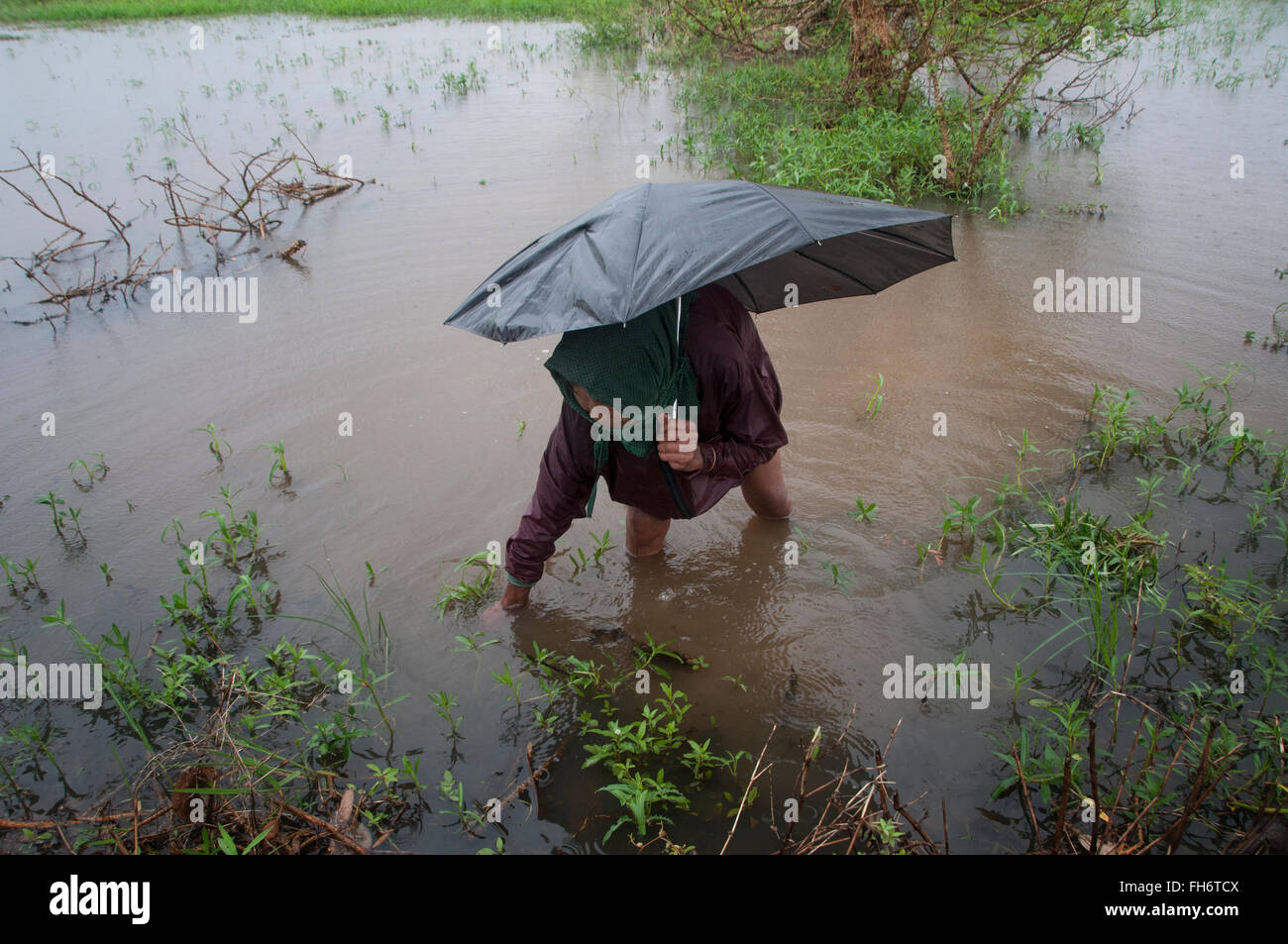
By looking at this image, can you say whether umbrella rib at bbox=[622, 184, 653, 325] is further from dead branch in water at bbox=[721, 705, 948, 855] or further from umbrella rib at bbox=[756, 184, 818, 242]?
dead branch in water at bbox=[721, 705, 948, 855]

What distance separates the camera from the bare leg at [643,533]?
3.12m

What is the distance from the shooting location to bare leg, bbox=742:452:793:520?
3.10 m

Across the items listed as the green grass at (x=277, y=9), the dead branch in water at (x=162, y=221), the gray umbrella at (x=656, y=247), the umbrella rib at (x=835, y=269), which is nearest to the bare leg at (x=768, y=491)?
the umbrella rib at (x=835, y=269)

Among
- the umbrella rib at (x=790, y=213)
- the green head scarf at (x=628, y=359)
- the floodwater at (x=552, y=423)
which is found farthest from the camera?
the floodwater at (x=552, y=423)

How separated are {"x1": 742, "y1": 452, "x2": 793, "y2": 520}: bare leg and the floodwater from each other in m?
0.12

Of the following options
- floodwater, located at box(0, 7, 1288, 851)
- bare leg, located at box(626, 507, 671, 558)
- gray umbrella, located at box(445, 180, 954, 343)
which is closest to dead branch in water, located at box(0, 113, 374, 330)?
floodwater, located at box(0, 7, 1288, 851)

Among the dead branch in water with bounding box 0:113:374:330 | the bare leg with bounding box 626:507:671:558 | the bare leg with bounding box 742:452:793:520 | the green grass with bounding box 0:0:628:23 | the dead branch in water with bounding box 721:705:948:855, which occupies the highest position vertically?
the green grass with bounding box 0:0:628:23

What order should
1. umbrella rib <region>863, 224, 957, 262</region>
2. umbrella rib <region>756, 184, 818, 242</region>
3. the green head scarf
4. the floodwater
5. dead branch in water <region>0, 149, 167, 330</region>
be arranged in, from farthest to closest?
dead branch in water <region>0, 149, 167, 330</region> < the floodwater < umbrella rib <region>863, 224, 957, 262</region> < the green head scarf < umbrella rib <region>756, 184, 818, 242</region>

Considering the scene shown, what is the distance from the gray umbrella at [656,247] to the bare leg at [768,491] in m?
1.04

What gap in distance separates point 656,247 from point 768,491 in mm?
1522

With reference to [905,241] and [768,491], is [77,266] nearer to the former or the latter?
[768,491]

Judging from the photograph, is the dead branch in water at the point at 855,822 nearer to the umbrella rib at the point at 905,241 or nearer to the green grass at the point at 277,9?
the umbrella rib at the point at 905,241

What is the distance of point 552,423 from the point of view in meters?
4.29
